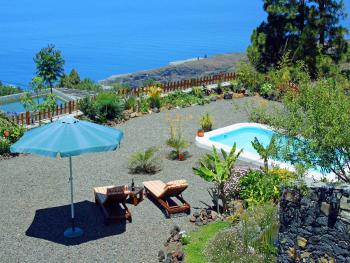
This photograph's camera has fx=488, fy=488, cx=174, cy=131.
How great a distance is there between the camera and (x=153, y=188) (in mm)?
10508

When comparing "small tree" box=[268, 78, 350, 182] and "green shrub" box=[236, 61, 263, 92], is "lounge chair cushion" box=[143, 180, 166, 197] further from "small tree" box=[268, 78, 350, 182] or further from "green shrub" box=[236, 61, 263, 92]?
"green shrub" box=[236, 61, 263, 92]

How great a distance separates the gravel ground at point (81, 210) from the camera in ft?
27.6

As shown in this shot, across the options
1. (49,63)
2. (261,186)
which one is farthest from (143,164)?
(49,63)

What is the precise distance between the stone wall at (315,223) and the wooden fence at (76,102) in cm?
1035

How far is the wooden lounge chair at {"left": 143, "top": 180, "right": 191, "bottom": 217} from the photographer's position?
32.3ft

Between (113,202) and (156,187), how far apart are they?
1107mm

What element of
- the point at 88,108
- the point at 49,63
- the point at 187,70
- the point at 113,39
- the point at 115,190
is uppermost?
the point at 113,39

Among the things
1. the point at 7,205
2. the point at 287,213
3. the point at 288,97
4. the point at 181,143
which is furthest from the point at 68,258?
the point at 181,143

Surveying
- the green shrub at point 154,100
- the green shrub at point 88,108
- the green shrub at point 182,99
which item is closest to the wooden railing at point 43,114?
the green shrub at point 88,108

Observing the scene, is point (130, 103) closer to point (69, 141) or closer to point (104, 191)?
point (104, 191)

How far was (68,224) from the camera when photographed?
9.43 m

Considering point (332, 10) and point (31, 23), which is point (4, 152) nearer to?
point (332, 10)

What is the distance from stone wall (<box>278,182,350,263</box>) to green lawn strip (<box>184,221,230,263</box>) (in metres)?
1.57

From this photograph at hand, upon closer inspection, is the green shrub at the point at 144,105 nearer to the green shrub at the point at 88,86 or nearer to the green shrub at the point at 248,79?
the green shrub at the point at 248,79
